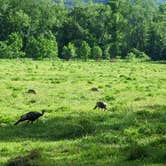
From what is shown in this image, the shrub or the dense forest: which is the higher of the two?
the shrub

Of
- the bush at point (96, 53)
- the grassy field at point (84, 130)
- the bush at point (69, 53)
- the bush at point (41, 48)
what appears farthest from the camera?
the bush at point (96, 53)

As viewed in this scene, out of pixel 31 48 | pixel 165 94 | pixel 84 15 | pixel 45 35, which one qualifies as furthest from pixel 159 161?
pixel 84 15

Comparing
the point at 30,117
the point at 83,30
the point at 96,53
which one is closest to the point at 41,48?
the point at 96,53

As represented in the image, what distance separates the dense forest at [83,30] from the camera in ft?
347

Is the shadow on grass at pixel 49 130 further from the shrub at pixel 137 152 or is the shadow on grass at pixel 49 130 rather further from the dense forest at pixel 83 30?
the dense forest at pixel 83 30

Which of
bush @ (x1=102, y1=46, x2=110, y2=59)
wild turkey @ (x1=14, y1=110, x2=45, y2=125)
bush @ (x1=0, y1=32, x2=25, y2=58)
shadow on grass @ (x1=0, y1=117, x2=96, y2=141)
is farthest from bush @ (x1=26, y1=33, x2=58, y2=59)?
shadow on grass @ (x1=0, y1=117, x2=96, y2=141)

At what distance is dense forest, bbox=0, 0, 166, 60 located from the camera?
10562 cm

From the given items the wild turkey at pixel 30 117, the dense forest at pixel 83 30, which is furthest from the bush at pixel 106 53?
the wild turkey at pixel 30 117

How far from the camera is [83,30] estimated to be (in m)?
112

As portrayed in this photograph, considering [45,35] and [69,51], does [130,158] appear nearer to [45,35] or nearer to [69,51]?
[69,51]

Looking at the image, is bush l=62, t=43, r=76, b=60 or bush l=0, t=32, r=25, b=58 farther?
bush l=62, t=43, r=76, b=60

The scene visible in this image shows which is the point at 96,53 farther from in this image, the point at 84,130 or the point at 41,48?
the point at 84,130

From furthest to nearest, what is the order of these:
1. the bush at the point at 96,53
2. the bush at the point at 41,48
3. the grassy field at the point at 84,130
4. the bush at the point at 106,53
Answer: the bush at the point at 106,53, the bush at the point at 96,53, the bush at the point at 41,48, the grassy field at the point at 84,130

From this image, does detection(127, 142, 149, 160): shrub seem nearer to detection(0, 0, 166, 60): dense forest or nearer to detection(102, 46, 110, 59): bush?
detection(0, 0, 166, 60): dense forest
